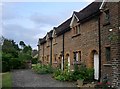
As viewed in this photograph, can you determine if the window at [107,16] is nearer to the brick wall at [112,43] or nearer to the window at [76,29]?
the brick wall at [112,43]

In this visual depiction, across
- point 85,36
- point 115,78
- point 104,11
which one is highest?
point 104,11

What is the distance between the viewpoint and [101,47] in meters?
20.5

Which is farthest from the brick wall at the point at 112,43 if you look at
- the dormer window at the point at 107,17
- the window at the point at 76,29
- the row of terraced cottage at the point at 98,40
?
the window at the point at 76,29

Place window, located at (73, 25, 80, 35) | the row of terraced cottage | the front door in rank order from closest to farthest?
1. the row of terraced cottage
2. the front door
3. window, located at (73, 25, 80, 35)

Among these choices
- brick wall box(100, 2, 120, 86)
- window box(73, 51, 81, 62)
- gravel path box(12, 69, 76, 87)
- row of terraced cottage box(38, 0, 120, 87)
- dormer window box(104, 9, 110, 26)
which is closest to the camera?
brick wall box(100, 2, 120, 86)

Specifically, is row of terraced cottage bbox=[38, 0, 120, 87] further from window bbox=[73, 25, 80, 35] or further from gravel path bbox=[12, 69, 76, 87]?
gravel path bbox=[12, 69, 76, 87]

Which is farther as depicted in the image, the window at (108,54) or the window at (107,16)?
the window at (107,16)

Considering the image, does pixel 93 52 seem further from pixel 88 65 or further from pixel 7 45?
pixel 7 45

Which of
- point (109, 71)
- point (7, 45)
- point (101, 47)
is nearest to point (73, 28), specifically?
point (101, 47)

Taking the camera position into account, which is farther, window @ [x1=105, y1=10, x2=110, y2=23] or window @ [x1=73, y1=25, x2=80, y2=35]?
window @ [x1=73, y1=25, x2=80, y2=35]

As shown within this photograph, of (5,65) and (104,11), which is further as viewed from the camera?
(5,65)

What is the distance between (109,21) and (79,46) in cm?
744

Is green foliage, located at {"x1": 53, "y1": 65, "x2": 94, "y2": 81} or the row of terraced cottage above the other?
the row of terraced cottage

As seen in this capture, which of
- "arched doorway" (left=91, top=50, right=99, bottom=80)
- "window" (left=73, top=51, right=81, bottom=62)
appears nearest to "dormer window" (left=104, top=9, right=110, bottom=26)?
"arched doorway" (left=91, top=50, right=99, bottom=80)
